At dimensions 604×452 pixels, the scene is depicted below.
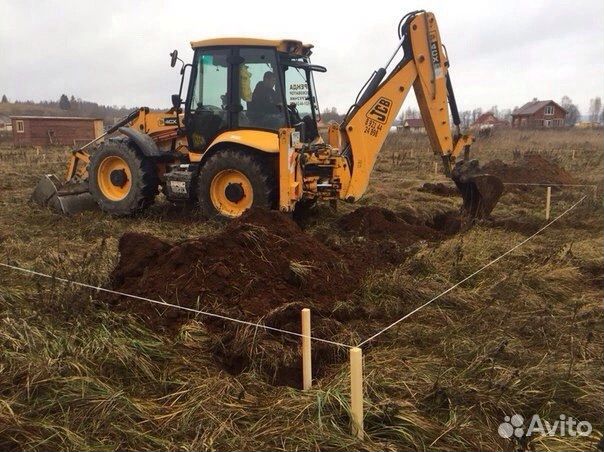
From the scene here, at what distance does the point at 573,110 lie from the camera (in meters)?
87.8

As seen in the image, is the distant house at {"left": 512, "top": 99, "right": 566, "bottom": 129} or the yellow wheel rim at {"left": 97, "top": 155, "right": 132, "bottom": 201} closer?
the yellow wheel rim at {"left": 97, "top": 155, "right": 132, "bottom": 201}

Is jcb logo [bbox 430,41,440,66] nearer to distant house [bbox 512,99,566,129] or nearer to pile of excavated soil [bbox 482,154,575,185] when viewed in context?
pile of excavated soil [bbox 482,154,575,185]

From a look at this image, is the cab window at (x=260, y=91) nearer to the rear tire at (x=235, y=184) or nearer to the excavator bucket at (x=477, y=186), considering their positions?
the rear tire at (x=235, y=184)

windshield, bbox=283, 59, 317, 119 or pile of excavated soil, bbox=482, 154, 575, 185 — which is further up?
windshield, bbox=283, 59, 317, 119

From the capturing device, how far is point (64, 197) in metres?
9.12

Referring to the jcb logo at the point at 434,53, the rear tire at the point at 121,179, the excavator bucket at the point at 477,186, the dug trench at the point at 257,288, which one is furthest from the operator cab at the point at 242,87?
the excavator bucket at the point at 477,186

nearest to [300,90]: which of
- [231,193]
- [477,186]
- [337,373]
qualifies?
[231,193]

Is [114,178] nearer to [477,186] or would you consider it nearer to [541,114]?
[477,186]

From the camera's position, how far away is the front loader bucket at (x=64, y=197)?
9.09 m


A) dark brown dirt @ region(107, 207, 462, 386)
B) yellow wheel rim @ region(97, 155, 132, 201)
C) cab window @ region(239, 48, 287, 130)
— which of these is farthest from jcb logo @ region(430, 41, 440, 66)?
yellow wheel rim @ region(97, 155, 132, 201)

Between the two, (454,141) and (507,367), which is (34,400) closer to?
(507,367)

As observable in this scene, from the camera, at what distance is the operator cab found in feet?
25.5

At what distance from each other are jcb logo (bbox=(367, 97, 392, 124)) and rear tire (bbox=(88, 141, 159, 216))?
3.76 meters

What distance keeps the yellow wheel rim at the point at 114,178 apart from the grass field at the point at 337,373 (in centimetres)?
293
